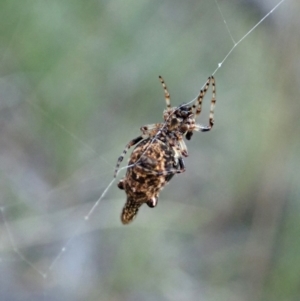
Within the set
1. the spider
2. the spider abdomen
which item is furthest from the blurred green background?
the spider abdomen

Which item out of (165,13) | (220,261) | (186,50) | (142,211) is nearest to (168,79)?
(186,50)

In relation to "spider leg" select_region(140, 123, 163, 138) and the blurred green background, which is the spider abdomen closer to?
"spider leg" select_region(140, 123, 163, 138)

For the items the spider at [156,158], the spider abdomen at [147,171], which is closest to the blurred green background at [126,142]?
the spider at [156,158]

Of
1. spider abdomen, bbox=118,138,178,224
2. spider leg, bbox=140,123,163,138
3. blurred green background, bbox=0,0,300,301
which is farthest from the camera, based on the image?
blurred green background, bbox=0,0,300,301

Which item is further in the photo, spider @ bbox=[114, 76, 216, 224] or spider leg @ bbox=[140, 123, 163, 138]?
spider leg @ bbox=[140, 123, 163, 138]

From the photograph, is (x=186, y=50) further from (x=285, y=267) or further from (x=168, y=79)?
(x=285, y=267)

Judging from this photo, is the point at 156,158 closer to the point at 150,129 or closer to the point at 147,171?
the point at 147,171

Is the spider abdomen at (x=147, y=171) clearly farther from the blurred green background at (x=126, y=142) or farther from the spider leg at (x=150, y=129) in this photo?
the blurred green background at (x=126, y=142)
